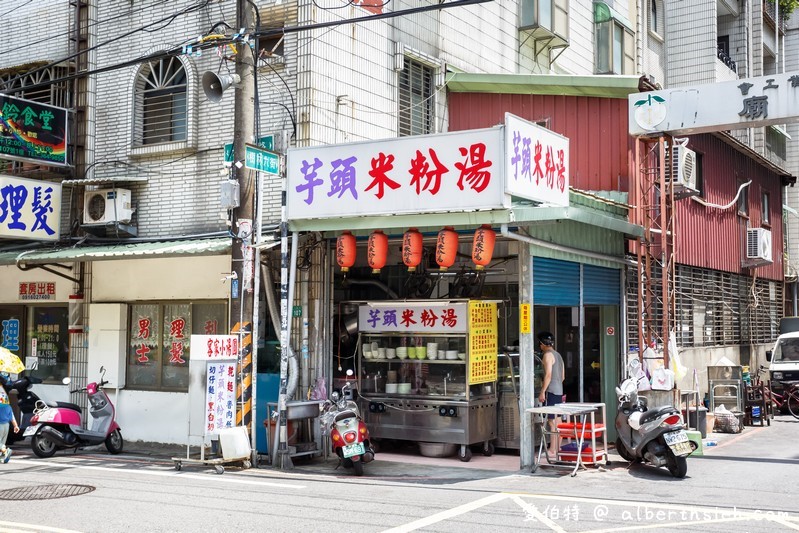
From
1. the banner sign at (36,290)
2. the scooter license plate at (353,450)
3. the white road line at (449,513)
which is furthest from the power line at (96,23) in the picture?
the white road line at (449,513)

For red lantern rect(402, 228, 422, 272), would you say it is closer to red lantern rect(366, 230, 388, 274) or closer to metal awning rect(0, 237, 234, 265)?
red lantern rect(366, 230, 388, 274)

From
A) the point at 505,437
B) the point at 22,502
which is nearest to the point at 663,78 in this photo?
the point at 505,437

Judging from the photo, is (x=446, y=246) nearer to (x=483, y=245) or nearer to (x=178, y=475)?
(x=483, y=245)

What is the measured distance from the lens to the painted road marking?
8258mm

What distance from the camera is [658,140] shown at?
14.7m

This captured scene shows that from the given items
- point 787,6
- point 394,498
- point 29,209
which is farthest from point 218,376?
point 787,6

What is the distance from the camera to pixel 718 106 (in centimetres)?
1399

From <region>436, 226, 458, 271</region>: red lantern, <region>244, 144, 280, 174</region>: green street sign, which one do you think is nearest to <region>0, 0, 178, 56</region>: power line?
<region>244, 144, 280, 174</region>: green street sign

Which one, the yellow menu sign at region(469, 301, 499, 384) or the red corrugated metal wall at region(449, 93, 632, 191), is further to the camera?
the red corrugated metal wall at region(449, 93, 632, 191)

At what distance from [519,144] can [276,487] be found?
5.55 m

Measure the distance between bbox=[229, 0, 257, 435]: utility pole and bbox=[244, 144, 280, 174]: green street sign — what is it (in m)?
0.36

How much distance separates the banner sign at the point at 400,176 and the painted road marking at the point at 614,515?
3901 millimetres

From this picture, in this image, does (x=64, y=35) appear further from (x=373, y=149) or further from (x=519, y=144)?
(x=519, y=144)

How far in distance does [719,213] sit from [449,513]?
46.1 feet
